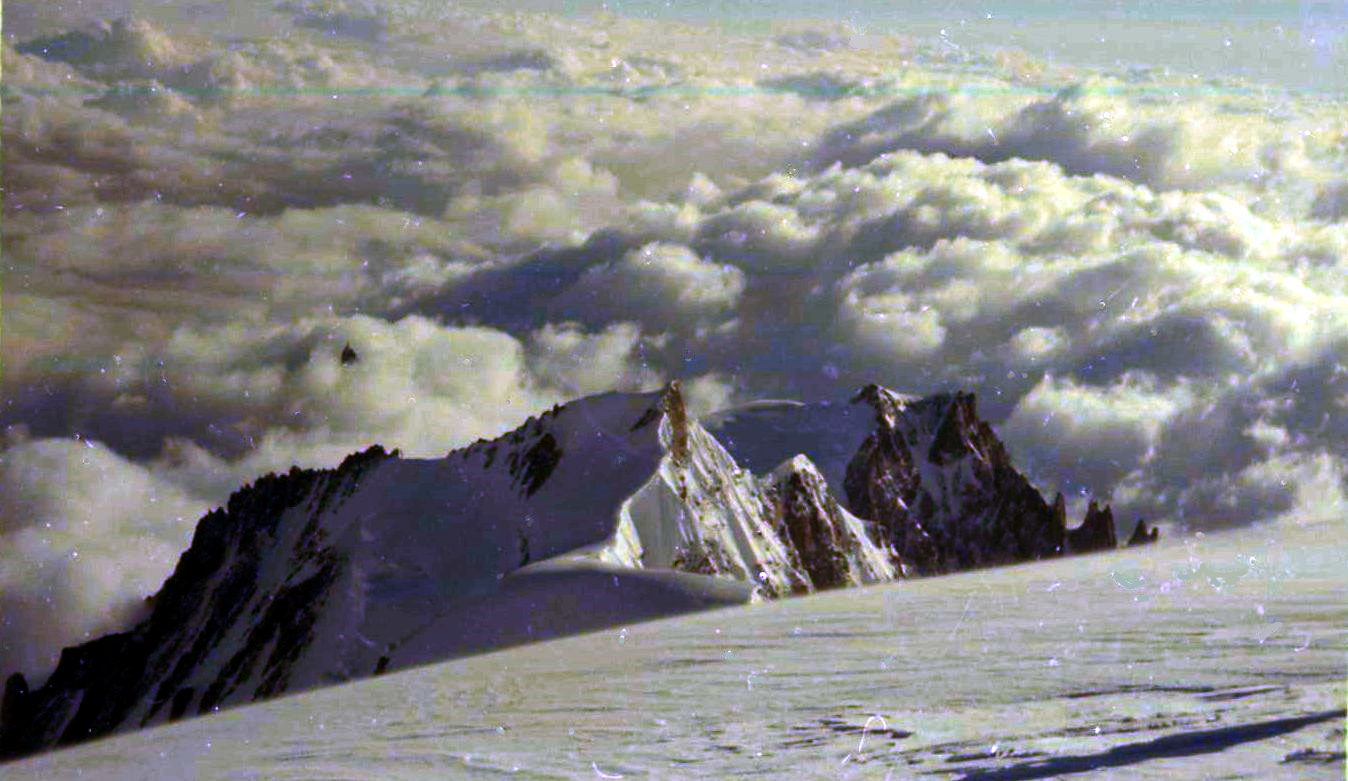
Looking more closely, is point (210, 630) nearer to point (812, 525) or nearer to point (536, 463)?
point (812, 525)

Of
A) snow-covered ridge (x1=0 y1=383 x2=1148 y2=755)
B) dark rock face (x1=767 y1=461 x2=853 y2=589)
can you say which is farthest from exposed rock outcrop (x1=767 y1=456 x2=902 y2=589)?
snow-covered ridge (x1=0 y1=383 x2=1148 y2=755)

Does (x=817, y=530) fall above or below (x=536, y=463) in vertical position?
below

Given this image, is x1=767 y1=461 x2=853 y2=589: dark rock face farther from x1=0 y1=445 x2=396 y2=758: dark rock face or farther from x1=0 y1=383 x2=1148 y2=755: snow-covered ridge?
x1=0 y1=445 x2=396 y2=758: dark rock face

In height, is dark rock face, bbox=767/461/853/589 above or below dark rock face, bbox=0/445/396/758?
above

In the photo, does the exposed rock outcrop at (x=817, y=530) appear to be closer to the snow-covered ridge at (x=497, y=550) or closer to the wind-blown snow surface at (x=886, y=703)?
the snow-covered ridge at (x=497, y=550)

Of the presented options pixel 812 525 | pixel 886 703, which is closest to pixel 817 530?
pixel 812 525

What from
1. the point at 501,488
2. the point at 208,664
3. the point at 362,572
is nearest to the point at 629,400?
the point at 501,488
